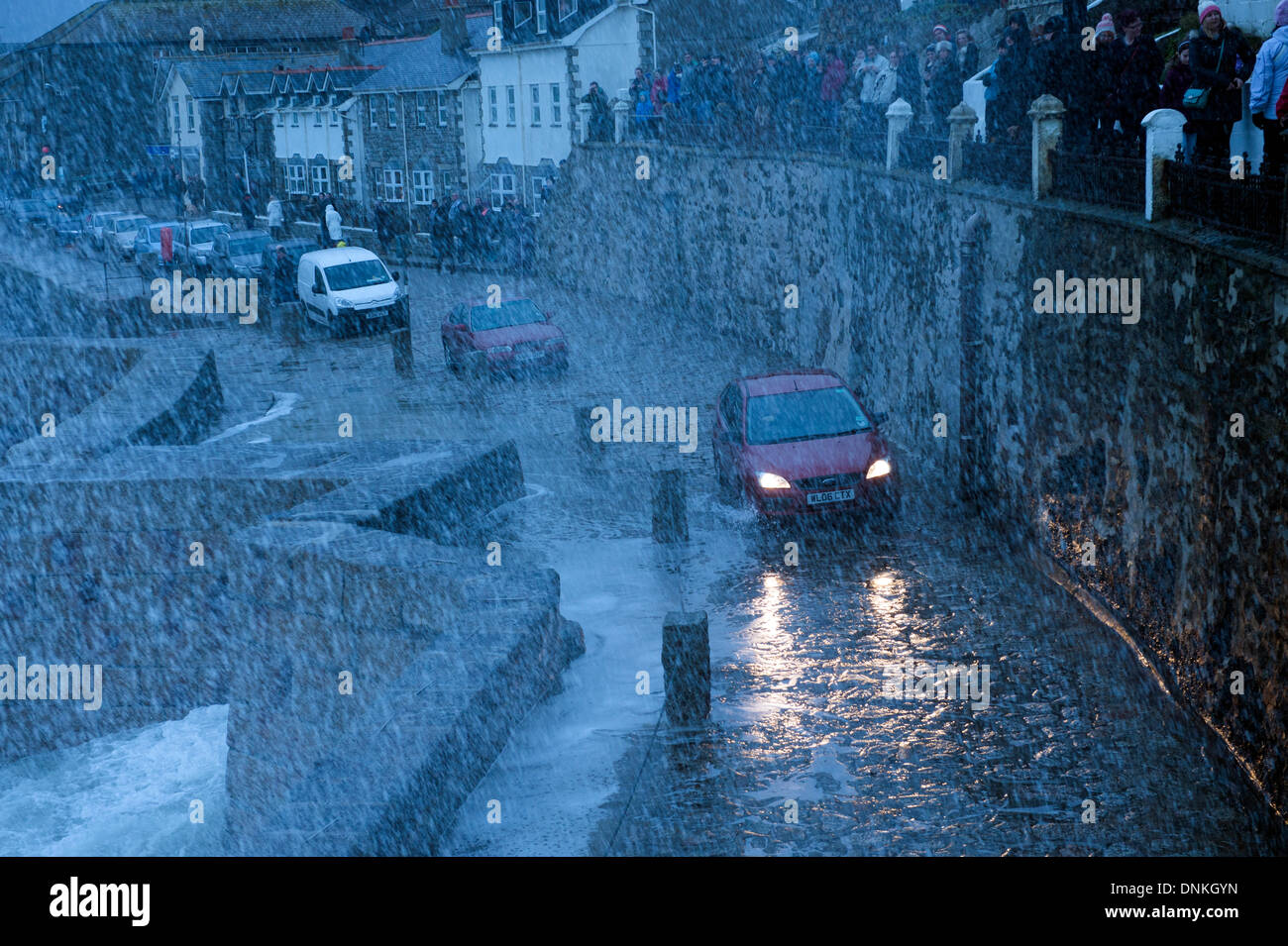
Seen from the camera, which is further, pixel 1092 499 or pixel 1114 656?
pixel 1092 499

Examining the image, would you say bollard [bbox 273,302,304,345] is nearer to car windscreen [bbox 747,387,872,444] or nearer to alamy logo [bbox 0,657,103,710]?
car windscreen [bbox 747,387,872,444]

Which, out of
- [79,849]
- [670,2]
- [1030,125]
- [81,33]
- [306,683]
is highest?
[81,33]

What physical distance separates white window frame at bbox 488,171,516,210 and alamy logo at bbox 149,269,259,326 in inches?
461

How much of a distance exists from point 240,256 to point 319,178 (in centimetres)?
2309

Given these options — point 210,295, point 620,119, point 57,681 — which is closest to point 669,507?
point 57,681

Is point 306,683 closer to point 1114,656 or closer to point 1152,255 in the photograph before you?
point 1114,656

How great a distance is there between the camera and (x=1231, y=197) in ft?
29.8

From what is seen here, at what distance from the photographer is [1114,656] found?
10547mm

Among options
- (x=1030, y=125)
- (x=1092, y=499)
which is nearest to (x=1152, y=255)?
(x=1092, y=499)

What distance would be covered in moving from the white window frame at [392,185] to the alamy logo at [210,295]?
54.7 feet

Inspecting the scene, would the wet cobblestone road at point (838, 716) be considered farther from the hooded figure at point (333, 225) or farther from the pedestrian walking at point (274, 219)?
the pedestrian walking at point (274, 219)

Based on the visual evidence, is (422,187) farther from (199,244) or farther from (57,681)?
(57,681)
